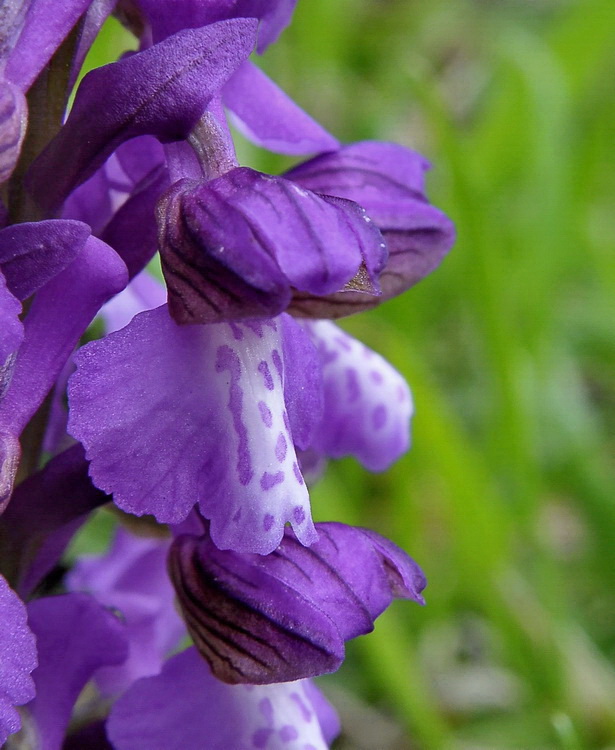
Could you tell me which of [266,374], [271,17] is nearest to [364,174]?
[271,17]

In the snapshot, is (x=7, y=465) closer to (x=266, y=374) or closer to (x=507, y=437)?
(x=266, y=374)

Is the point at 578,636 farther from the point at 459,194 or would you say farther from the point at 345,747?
the point at 459,194

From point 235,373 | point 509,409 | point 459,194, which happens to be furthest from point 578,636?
point 235,373

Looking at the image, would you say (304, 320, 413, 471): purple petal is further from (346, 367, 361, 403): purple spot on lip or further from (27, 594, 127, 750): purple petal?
(27, 594, 127, 750): purple petal

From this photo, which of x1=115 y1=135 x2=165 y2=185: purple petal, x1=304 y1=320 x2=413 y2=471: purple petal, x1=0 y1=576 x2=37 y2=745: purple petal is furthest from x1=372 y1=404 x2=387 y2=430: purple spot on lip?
x1=0 y1=576 x2=37 y2=745: purple petal

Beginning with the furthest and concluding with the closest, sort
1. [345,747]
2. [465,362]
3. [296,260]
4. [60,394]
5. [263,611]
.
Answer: [465,362] < [345,747] < [60,394] < [263,611] < [296,260]

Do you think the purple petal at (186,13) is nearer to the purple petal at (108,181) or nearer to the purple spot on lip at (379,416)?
the purple petal at (108,181)
